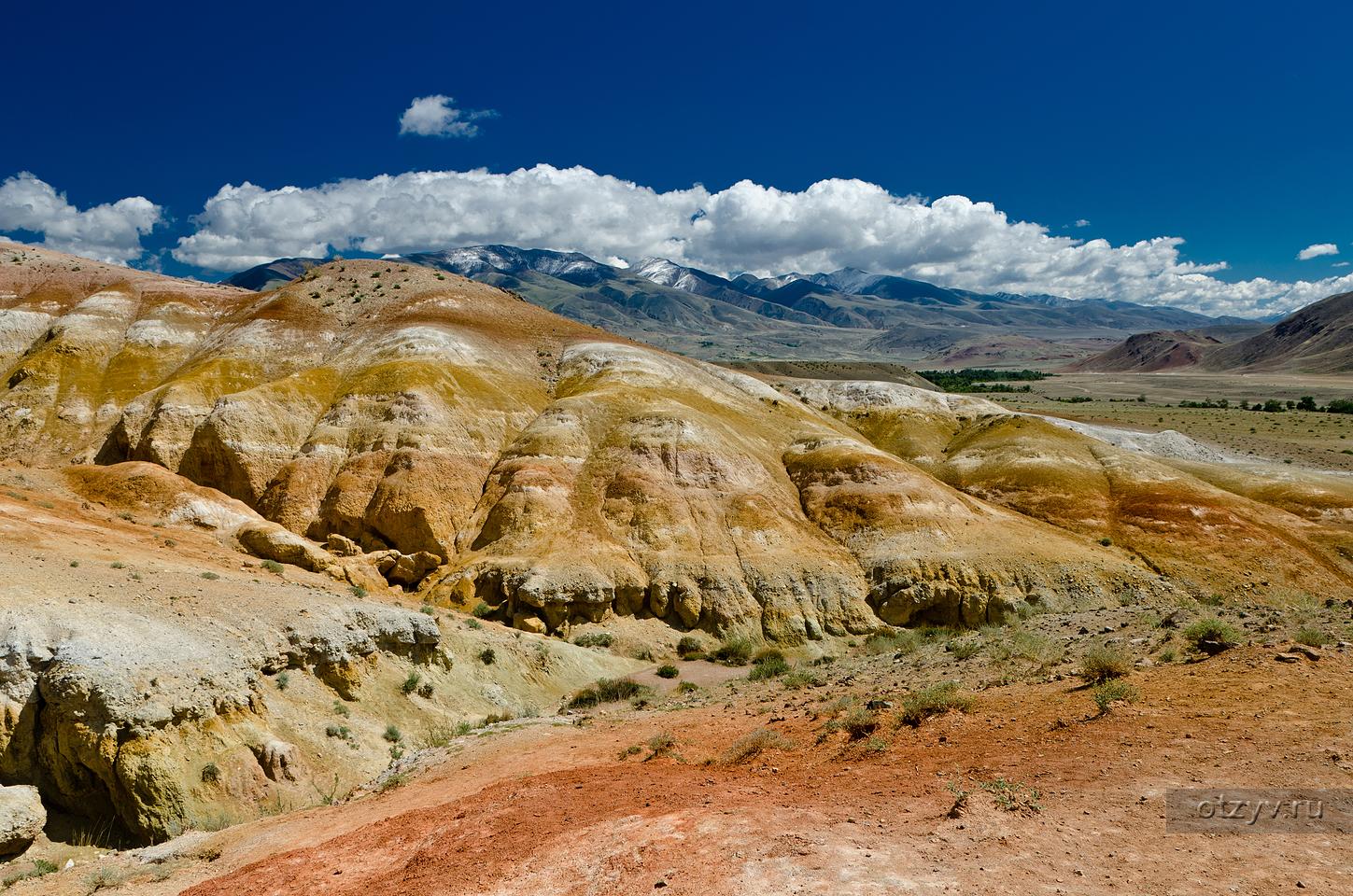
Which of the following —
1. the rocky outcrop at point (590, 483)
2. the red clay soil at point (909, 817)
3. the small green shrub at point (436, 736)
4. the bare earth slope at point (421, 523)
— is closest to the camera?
the red clay soil at point (909, 817)

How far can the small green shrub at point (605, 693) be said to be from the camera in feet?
91.6

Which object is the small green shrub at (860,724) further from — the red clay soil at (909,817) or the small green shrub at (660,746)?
the small green shrub at (660,746)

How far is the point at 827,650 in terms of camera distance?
3884cm

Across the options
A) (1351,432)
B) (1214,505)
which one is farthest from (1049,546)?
(1351,432)

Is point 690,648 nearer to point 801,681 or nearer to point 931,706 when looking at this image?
point 801,681

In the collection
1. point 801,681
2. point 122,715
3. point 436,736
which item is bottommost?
point 436,736

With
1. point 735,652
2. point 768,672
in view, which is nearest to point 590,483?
point 735,652

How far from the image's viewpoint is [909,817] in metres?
10.8

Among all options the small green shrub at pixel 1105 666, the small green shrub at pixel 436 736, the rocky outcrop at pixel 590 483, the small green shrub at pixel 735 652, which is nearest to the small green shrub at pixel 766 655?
the small green shrub at pixel 735 652

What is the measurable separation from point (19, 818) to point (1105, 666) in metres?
24.4

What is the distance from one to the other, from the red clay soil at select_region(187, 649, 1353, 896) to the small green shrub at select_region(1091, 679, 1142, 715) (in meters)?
0.37

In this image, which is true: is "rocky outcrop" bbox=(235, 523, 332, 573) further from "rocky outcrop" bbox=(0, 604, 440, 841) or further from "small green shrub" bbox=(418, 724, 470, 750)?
"rocky outcrop" bbox=(0, 604, 440, 841)

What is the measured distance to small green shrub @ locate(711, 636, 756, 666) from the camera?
121 ft

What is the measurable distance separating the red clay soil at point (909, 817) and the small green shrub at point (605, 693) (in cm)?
1121
